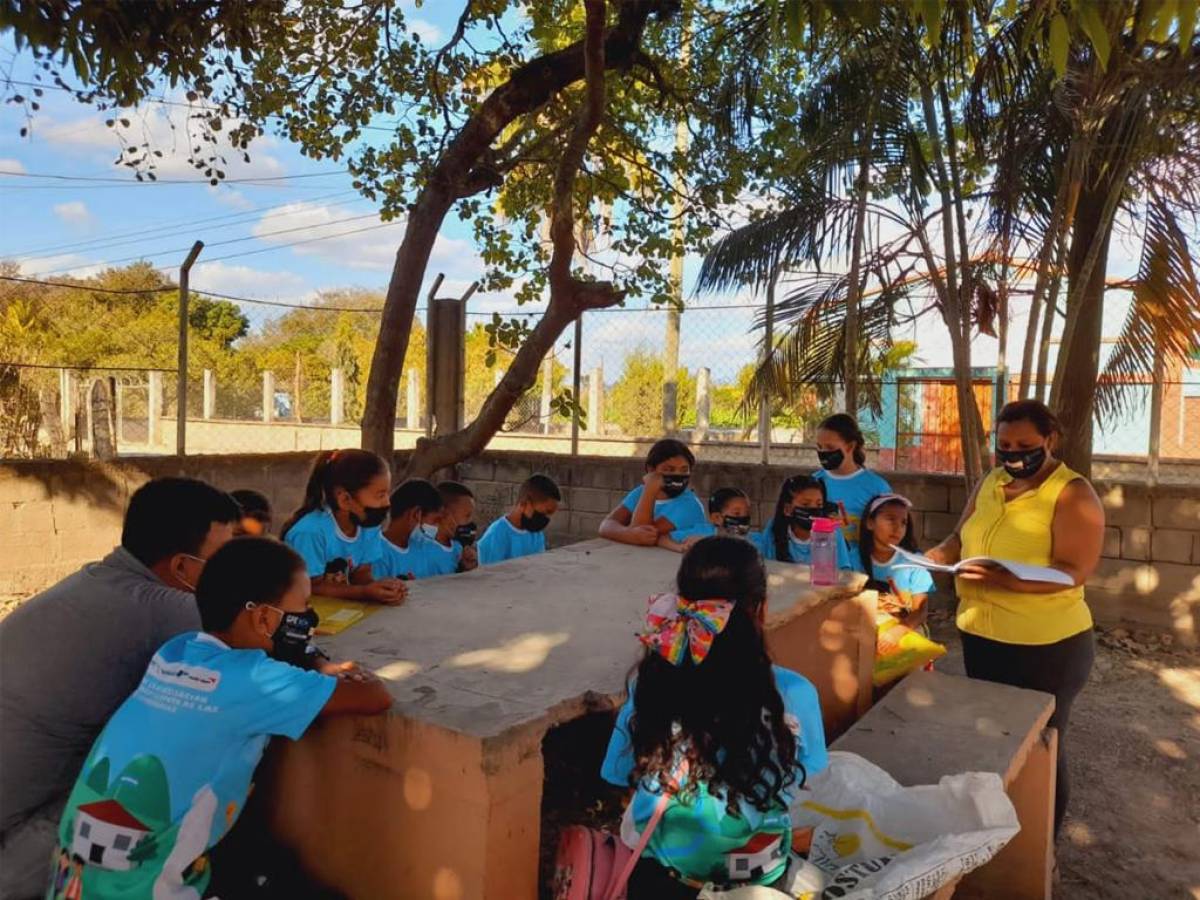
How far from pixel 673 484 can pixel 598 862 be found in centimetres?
260

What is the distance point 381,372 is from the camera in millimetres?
4852

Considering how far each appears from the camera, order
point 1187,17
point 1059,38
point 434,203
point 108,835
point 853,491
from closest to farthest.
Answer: point 1187,17
point 1059,38
point 108,835
point 853,491
point 434,203

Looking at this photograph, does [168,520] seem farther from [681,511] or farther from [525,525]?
[681,511]

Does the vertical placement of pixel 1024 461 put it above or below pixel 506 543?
above

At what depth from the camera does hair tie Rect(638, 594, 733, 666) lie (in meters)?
1.75

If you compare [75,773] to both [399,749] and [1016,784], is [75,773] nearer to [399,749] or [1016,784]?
[399,749]

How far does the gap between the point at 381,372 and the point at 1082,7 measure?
4.02 metres

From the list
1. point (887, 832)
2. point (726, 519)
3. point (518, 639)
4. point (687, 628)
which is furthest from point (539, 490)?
point (687, 628)

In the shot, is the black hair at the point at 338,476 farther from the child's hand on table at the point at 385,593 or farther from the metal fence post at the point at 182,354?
the metal fence post at the point at 182,354

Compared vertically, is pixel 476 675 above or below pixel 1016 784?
above

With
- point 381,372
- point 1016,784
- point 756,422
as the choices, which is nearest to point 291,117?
point 381,372

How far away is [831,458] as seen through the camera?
4102 mm

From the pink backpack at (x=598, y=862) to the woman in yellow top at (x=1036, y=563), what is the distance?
1.55 meters

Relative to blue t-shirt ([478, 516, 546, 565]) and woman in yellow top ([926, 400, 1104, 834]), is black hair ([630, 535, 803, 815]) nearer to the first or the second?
woman in yellow top ([926, 400, 1104, 834])
